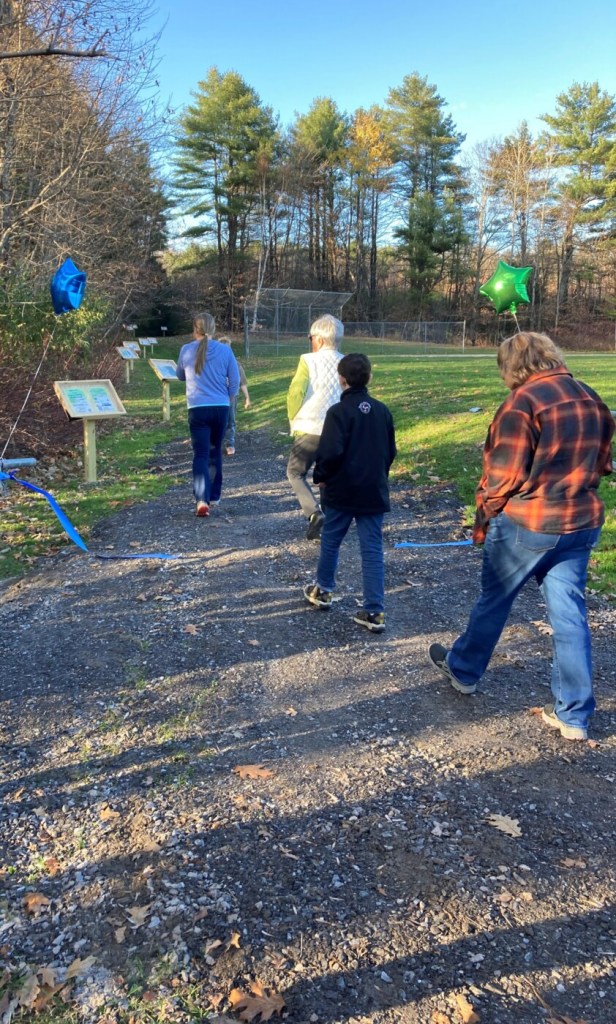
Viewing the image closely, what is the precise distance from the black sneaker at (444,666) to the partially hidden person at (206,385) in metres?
3.91

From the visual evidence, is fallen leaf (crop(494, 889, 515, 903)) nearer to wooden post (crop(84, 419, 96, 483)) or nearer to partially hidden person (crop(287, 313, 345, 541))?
partially hidden person (crop(287, 313, 345, 541))

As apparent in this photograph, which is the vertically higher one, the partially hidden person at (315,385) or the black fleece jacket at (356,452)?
the partially hidden person at (315,385)

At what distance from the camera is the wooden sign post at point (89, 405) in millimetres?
8969

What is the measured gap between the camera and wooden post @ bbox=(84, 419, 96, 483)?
9172 millimetres

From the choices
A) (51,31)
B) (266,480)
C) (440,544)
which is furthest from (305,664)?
(51,31)

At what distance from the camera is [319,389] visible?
6066 mm

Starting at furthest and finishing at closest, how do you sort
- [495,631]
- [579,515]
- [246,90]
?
1. [246,90]
2. [495,631]
3. [579,515]

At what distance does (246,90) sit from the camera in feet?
153

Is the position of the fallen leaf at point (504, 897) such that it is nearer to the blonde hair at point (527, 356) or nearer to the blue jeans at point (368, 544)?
the blonde hair at point (527, 356)

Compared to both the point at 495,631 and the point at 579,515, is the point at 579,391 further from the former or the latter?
the point at 495,631

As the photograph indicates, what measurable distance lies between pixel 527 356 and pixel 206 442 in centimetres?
450

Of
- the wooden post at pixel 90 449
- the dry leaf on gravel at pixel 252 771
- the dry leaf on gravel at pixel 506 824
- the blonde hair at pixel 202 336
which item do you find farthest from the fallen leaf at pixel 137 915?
the wooden post at pixel 90 449

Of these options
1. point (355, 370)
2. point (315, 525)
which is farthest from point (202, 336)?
point (355, 370)

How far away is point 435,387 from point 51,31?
9.35 m
